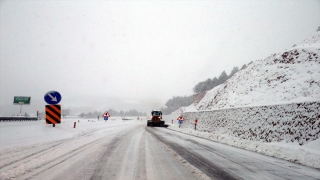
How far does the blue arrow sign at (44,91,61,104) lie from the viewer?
8.88 meters

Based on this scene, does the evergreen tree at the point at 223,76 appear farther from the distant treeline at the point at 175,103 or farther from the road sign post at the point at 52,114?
the road sign post at the point at 52,114

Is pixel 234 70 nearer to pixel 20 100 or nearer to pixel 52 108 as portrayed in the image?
pixel 20 100

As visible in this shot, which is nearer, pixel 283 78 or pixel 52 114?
pixel 52 114

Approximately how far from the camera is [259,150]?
29.8 ft

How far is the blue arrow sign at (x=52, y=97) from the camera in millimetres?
8875

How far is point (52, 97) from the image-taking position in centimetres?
901

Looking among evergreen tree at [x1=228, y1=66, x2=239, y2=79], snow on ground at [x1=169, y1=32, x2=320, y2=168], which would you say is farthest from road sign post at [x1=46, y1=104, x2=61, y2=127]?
evergreen tree at [x1=228, y1=66, x2=239, y2=79]

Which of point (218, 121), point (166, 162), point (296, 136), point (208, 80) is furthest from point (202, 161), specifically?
point (208, 80)

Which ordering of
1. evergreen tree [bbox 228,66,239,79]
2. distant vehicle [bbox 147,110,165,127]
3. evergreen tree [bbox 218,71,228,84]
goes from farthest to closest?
evergreen tree [bbox 218,71,228,84]
evergreen tree [bbox 228,66,239,79]
distant vehicle [bbox 147,110,165,127]

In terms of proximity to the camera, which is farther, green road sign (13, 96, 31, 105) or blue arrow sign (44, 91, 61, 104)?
green road sign (13, 96, 31, 105)

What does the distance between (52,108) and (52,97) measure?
0.55 metres

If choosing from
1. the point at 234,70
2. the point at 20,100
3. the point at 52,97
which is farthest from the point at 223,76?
the point at 52,97

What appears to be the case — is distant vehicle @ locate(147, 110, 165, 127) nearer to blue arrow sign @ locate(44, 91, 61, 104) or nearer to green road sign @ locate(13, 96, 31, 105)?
blue arrow sign @ locate(44, 91, 61, 104)

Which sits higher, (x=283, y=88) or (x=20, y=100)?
(x=20, y=100)
